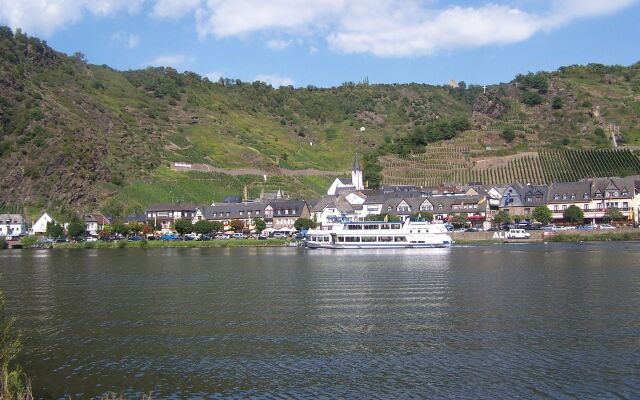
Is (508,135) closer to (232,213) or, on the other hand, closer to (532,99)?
(532,99)

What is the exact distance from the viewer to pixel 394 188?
119 m

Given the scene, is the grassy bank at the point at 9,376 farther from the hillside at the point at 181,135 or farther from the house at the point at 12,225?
the hillside at the point at 181,135

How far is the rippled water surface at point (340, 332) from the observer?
20141mm

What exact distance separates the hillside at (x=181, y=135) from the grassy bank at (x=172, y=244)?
19155 mm

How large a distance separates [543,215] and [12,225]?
83137mm

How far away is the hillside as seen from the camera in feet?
385

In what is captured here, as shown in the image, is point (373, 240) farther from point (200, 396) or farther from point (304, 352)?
point (200, 396)

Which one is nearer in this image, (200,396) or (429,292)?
(200,396)

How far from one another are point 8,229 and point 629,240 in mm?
92155

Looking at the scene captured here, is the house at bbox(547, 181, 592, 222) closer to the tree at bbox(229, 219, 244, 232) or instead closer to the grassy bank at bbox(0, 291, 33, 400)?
the tree at bbox(229, 219, 244, 232)

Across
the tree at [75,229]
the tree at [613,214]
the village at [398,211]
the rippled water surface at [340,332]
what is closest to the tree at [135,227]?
the village at [398,211]

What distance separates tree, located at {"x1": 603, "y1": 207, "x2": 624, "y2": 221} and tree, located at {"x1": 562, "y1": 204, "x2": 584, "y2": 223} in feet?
11.0

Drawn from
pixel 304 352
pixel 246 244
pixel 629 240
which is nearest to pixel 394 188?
pixel 246 244

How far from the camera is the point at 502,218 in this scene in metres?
93.1
